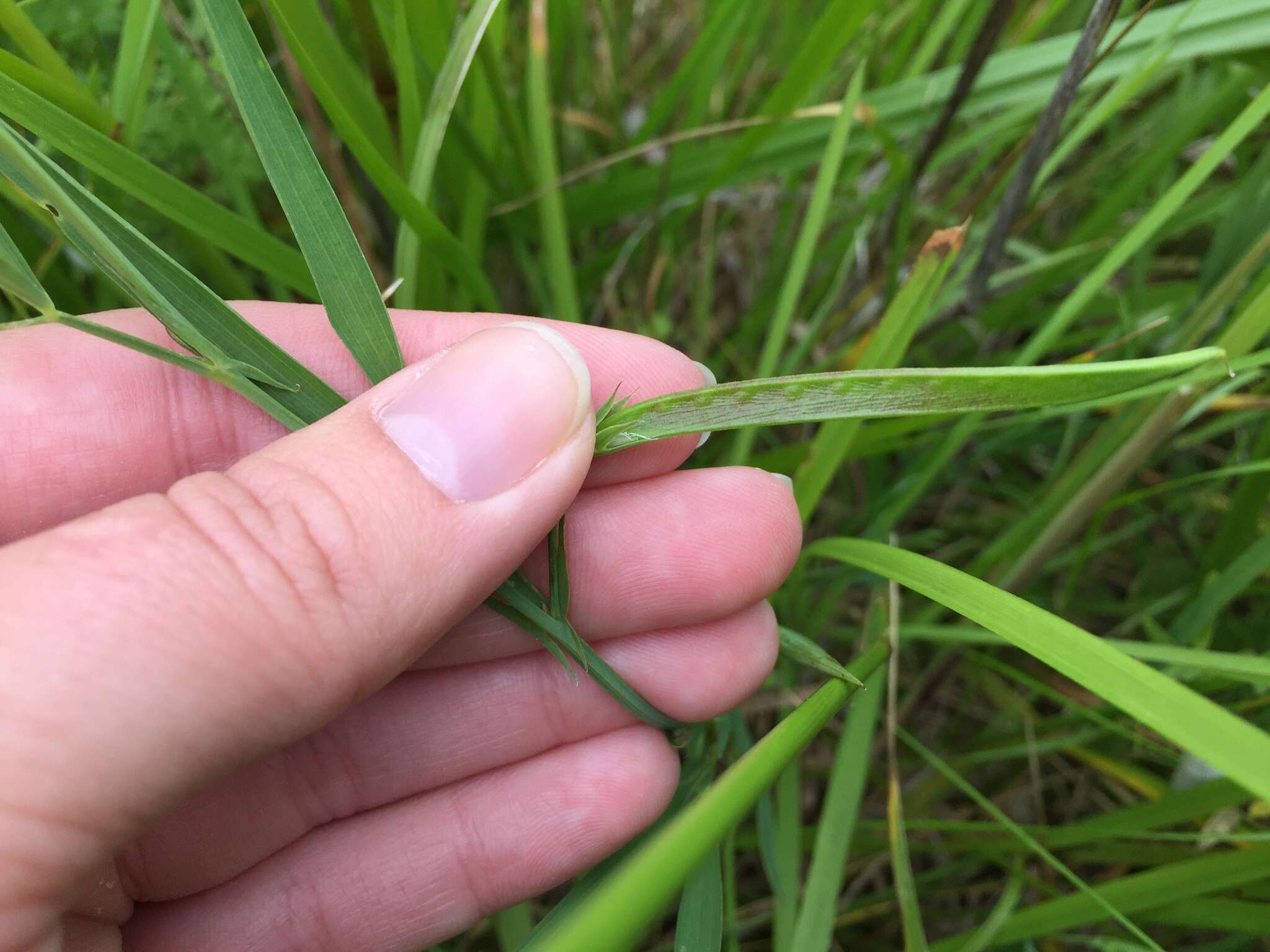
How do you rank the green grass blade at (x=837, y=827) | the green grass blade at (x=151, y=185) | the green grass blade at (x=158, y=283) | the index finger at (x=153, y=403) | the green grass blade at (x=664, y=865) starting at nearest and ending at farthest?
the green grass blade at (x=664, y=865) → the green grass blade at (x=158, y=283) → the green grass blade at (x=151, y=185) → the green grass blade at (x=837, y=827) → the index finger at (x=153, y=403)

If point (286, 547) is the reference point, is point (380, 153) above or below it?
above

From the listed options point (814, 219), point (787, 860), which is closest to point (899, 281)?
point (814, 219)

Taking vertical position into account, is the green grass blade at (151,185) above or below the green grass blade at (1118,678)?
above

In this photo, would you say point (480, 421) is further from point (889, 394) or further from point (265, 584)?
point (889, 394)

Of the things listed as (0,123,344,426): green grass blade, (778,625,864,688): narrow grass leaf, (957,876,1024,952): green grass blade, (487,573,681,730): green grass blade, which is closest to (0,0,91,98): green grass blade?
(0,123,344,426): green grass blade

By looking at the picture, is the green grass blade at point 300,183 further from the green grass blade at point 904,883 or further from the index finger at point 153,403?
the green grass blade at point 904,883

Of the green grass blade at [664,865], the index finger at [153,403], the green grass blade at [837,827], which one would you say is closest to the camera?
the green grass blade at [664,865]

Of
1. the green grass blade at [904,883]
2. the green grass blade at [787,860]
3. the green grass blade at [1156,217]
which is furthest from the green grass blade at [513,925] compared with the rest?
the green grass blade at [1156,217]

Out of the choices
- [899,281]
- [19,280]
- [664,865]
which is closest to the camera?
[664,865]
